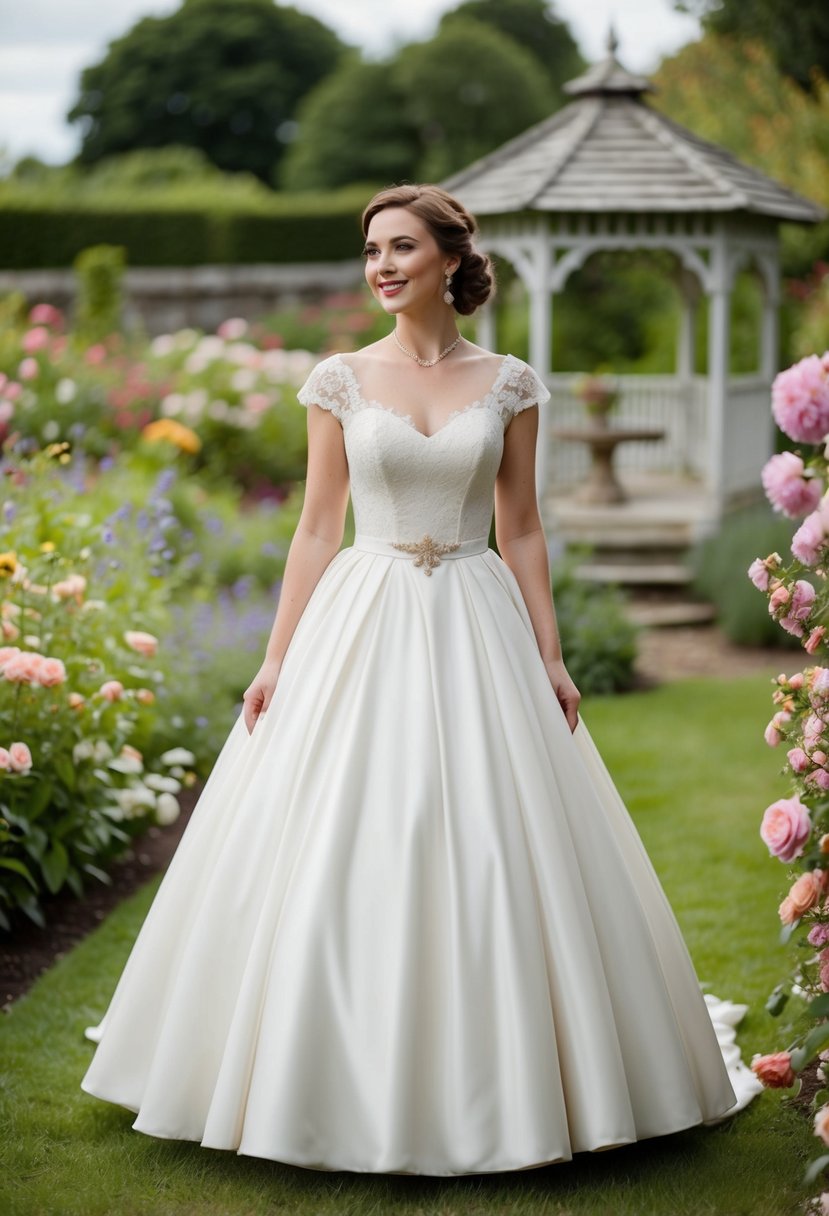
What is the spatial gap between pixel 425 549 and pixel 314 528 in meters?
0.31

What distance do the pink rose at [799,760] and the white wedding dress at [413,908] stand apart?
45cm

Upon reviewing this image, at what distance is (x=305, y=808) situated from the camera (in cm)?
343

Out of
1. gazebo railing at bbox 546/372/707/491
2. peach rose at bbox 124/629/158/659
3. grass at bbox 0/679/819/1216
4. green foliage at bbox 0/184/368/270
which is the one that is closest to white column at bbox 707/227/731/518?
gazebo railing at bbox 546/372/707/491

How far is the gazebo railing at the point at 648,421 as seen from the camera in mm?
14406

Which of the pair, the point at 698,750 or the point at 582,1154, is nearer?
the point at 582,1154

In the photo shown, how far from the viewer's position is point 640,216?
12172 millimetres

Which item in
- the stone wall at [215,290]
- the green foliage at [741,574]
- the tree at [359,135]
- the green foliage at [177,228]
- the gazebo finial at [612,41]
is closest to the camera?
the green foliage at [741,574]

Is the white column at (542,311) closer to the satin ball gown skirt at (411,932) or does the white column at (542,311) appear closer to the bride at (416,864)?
the bride at (416,864)

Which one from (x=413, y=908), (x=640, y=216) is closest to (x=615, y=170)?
(x=640, y=216)

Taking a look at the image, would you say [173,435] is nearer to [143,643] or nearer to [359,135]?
[143,643]

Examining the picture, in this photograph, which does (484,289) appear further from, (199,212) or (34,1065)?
(199,212)

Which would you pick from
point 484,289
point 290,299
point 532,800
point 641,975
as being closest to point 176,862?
point 532,800

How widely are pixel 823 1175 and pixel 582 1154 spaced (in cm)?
56

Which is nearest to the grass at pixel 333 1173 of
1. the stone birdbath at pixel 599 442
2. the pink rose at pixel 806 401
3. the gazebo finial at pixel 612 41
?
the pink rose at pixel 806 401
